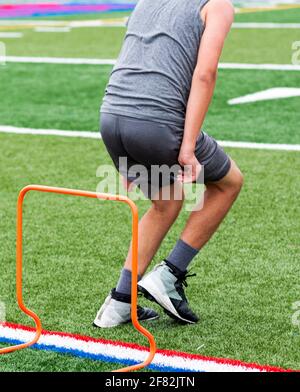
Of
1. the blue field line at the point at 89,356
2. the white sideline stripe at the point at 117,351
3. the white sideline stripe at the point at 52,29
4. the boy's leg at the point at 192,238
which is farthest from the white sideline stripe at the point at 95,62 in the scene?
the blue field line at the point at 89,356

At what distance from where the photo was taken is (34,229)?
672 cm

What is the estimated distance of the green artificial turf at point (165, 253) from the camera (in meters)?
4.75

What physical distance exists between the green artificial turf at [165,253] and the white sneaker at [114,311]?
45 mm

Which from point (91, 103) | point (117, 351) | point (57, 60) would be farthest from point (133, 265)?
point (57, 60)

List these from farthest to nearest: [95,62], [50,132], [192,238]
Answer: [95,62], [50,132], [192,238]

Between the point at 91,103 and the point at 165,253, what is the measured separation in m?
5.32

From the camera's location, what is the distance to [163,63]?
457cm

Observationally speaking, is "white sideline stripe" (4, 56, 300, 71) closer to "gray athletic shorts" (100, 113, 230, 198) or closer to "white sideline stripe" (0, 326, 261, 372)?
"gray athletic shorts" (100, 113, 230, 198)

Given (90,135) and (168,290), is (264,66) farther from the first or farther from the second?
(168,290)

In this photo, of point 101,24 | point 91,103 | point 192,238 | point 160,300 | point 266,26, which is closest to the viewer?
point 160,300

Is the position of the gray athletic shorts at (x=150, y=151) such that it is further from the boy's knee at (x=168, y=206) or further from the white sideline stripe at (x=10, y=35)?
the white sideline stripe at (x=10, y=35)
